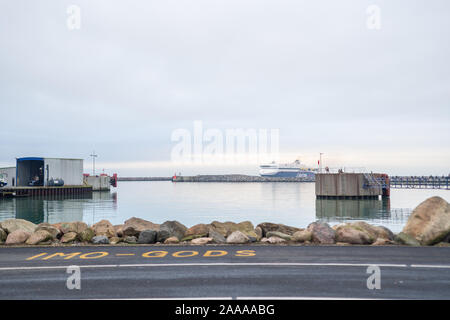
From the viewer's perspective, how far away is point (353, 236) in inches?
555

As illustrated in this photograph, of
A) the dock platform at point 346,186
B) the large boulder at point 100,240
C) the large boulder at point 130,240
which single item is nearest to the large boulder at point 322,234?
the large boulder at point 130,240

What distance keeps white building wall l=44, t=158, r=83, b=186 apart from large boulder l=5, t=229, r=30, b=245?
71.8m

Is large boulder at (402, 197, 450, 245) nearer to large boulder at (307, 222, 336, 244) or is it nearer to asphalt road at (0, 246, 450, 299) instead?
asphalt road at (0, 246, 450, 299)

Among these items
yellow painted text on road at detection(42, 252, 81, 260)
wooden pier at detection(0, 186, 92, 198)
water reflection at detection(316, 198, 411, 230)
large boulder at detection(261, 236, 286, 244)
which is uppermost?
yellow painted text on road at detection(42, 252, 81, 260)

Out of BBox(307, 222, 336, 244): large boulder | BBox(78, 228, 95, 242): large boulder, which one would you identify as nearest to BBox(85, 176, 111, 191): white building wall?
BBox(78, 228, 95, 242): large boulder

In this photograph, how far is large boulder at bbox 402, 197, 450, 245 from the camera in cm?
1361

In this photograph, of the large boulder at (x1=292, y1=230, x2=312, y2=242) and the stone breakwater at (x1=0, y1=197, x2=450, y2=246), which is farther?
the large boulder at (x1=292, y1=230, x2=312, y2=242)

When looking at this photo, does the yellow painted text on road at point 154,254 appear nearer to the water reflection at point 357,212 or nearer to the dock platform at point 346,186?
the water reflection at point 357,212

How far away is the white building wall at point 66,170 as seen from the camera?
81562 millimetres

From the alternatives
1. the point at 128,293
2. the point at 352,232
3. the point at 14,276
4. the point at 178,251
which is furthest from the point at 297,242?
the point at 14,276

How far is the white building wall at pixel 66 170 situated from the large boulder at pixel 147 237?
73.8 metres

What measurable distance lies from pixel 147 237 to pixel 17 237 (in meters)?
5.05
